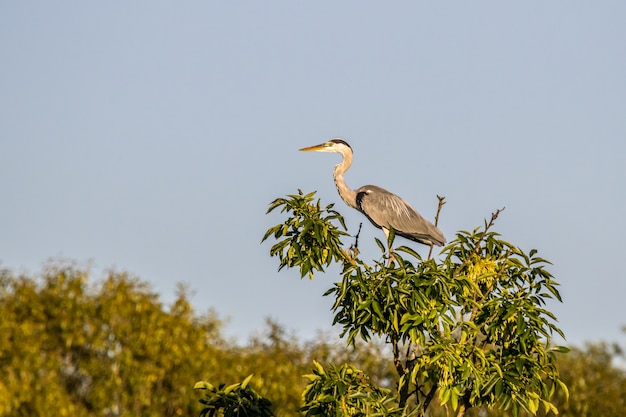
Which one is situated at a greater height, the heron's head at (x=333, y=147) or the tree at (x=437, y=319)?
the heron's head at (x=333, y=147)

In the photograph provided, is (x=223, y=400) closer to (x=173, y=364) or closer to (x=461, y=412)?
(x=461, y=412)

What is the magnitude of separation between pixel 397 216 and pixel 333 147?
5.84 feet

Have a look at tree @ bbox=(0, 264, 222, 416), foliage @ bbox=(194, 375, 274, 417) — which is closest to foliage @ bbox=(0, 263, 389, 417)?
tree @ bbox=(0, 264, 222, 416)

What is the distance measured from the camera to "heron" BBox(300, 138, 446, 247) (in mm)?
14258

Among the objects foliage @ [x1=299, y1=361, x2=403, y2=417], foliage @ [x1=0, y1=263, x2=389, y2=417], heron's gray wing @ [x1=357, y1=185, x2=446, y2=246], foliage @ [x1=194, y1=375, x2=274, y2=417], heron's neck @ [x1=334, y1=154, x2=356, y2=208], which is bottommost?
foliage @ [x1=299, y1=361, x2=403, y2=417]

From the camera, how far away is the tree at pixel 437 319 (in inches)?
351

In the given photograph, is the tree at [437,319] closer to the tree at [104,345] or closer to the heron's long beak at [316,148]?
the heron's long beak at [316,148]

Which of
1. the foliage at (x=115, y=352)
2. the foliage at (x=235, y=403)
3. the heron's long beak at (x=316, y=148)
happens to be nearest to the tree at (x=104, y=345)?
the foliage at (x=115, y=352)

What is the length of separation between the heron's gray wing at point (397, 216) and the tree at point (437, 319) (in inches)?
172

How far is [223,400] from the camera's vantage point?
32.4ft

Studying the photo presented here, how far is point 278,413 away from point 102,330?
5.24 metres

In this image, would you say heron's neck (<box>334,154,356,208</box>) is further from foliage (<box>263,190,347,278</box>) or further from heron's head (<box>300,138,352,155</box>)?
foliage (<box>263,190,347,278</box>)

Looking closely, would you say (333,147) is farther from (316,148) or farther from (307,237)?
(307,237)

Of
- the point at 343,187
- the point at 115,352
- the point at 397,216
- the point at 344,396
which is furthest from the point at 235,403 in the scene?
the point at 115,352
